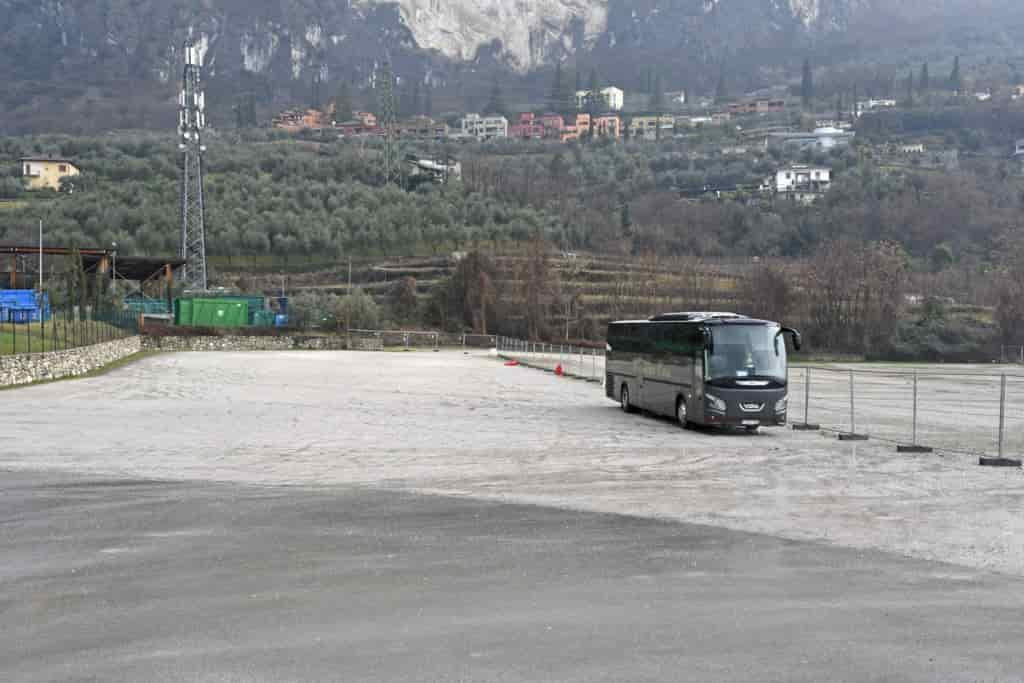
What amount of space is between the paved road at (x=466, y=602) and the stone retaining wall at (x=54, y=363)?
27982 mm

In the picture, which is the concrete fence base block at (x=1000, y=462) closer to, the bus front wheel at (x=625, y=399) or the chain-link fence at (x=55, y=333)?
the bus front wheel at (x=625, y=399)

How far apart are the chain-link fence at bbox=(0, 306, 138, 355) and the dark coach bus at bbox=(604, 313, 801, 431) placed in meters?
24.0

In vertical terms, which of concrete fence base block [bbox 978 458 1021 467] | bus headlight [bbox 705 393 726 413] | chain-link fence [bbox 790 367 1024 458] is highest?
bus headlight [bbox 705 393 726 413]

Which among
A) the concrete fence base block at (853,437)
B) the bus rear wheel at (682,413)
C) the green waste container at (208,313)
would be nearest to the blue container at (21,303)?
the green waste container at (208,313)

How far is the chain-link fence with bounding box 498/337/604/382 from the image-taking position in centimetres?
6444

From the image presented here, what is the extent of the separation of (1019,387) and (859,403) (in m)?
18.0

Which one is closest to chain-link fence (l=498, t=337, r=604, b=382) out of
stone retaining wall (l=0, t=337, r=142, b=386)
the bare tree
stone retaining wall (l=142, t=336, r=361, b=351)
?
stone retaining wall (l=142, t=336, r=361, b=351)

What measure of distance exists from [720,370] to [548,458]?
8.26 meters

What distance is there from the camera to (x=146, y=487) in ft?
53.8

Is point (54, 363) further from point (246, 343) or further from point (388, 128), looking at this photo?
point (388, 128)

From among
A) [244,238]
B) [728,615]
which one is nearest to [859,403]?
[728,615]

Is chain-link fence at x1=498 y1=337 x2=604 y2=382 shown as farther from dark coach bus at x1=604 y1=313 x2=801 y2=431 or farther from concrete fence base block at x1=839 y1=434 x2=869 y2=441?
concrete fence base block at x1=839 y1=434 x2=869 y2=441

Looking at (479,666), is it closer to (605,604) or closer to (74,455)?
(605,604)

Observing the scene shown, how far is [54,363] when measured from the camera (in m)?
45.4
